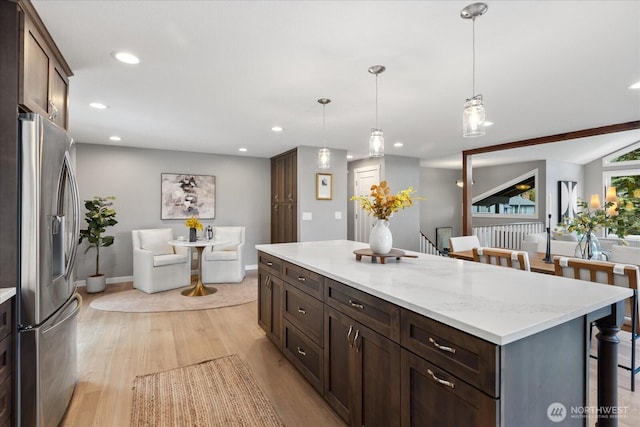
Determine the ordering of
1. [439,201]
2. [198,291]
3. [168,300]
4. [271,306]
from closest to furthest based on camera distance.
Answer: [271,306]
[168,300]
[198,291]
[439,201]

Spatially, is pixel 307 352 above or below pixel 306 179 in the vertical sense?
below

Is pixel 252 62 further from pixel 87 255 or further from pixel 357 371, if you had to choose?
pixel 87 255

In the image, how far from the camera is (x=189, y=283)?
205 inches

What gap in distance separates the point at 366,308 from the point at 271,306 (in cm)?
145

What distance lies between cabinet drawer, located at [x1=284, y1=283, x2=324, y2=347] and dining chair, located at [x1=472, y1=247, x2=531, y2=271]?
2128mm

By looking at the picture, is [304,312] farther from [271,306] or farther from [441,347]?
[441,347]

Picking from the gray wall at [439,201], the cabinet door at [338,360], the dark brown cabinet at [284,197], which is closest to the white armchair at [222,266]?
the dark brown cabinet at [284,197]

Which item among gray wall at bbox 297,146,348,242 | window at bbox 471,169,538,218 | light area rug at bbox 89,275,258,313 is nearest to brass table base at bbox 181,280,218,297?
light area rug at bbox 89,275,258,313

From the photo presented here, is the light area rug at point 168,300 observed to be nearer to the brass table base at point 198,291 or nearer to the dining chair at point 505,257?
the brass table base at point 198,291

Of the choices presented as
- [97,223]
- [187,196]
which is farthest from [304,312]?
[187,196]

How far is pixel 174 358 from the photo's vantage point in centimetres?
275

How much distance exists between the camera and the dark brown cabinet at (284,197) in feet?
17.9

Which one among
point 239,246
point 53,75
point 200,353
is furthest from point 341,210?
point 53,75

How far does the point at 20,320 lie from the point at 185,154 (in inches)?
186
